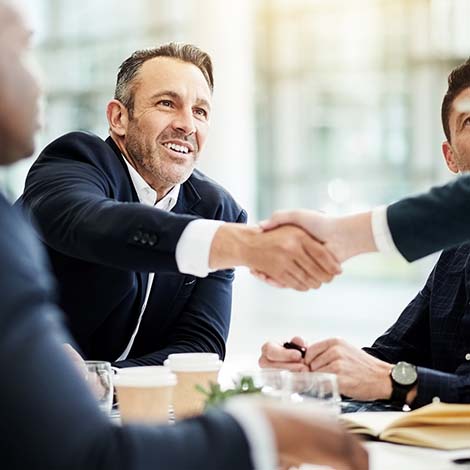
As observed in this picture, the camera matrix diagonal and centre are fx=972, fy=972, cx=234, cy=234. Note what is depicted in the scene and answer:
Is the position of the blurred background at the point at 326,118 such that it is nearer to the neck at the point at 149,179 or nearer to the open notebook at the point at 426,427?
the neck at the point at 149,179

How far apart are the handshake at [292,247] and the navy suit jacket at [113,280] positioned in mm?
327

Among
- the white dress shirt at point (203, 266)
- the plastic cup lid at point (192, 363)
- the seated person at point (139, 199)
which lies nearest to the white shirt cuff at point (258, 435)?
the white dress shirt at point (203, 266)

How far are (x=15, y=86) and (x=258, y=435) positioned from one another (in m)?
0.50

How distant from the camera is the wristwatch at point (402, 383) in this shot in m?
2.04

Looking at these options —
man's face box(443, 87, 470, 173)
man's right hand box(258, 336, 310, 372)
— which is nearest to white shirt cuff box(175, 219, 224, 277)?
man's right hand box(258, 336, 310, 372)

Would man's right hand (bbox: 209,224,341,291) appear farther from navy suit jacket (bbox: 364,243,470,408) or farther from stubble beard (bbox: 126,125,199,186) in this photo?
stubble beard (bbox: 126,125,199,186)

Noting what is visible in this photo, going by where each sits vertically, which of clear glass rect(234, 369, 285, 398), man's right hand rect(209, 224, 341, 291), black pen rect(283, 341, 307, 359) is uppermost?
man's right hand rect(209, 224, 341, 291)

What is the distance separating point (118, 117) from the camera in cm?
293

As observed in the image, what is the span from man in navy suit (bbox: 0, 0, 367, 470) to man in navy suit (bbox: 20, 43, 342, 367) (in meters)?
0.98

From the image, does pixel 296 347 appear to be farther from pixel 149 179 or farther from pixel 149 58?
pixel 149 58

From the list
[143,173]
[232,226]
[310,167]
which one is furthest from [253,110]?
[232,226]

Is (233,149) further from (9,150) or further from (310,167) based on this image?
(9,150)

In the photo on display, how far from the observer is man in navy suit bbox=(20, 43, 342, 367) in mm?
2184

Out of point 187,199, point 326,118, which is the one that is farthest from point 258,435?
point 326,118
